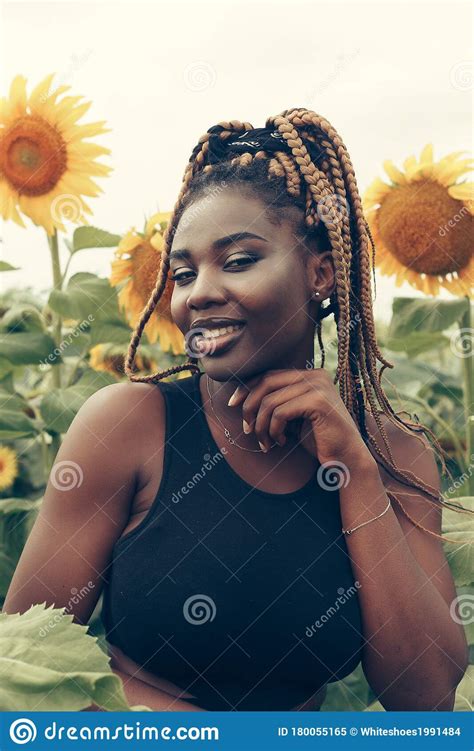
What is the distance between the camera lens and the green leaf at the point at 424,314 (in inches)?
103

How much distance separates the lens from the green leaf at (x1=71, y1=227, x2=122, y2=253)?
2502 mm

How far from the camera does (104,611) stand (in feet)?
6.00

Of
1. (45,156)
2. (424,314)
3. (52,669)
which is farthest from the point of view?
(424,314)

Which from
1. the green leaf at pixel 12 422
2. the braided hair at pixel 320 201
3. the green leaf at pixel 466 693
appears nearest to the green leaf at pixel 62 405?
the green leaf at pixel 12 422

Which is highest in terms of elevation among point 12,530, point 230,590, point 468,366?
point 468,366

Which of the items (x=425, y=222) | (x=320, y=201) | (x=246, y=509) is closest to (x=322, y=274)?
(x=320, y=201)

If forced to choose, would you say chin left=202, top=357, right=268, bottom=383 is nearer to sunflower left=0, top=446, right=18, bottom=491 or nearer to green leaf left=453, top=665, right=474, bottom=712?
green leaf left=453, top=665, right=474, bottom=712

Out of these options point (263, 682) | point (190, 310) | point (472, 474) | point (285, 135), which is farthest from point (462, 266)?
point (263, 682)

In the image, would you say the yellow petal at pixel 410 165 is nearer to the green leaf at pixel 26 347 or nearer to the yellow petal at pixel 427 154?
the yellow petal at pixel 427 154

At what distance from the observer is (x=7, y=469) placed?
2686 mm

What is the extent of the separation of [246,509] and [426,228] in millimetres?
1105

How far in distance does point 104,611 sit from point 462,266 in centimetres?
135

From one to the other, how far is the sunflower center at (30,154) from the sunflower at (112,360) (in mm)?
496

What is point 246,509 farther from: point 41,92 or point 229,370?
point 41,92
